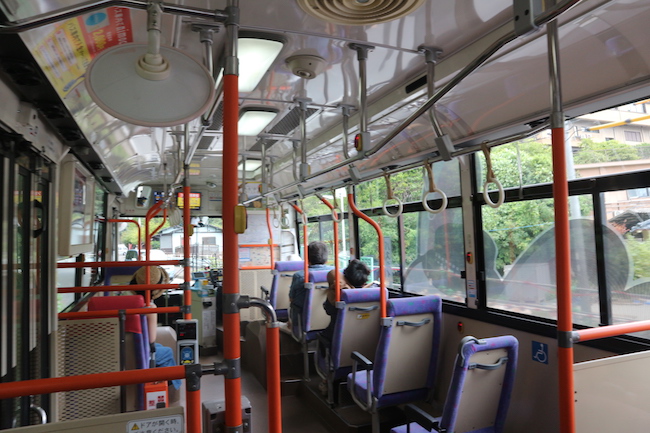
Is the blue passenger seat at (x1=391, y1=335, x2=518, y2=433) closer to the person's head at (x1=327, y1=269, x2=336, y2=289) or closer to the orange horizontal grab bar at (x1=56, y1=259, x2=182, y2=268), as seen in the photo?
the person's head at (x1=327, y1=269, x2=336, y2=289)

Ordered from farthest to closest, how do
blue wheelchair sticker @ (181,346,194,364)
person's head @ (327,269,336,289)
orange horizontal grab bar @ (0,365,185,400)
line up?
1. person's head @ (327,269,336,289)
2. blue wheelchair sticker @ (181,346,194,364)
3. orange horizontal grab bar @ (0,365,185,400)

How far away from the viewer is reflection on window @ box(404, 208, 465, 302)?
400 cm

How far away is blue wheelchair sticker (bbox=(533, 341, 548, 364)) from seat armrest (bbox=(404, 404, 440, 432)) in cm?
84

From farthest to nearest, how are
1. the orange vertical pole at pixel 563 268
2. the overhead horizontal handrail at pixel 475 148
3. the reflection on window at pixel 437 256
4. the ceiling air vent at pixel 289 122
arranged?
the reflection on window at pixel 437 256
the ceiling air vent at pixel 289 122
the overhead horizontal handrail at pixel 475 148
the orange vertical pole at pixel 563 268

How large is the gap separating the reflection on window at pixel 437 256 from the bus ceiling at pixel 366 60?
880mm

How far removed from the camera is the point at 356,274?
455cm

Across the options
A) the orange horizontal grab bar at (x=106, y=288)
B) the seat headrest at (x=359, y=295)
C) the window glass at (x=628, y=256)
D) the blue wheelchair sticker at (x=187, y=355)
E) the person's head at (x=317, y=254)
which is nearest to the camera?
the window glass at (x=628, y=256)

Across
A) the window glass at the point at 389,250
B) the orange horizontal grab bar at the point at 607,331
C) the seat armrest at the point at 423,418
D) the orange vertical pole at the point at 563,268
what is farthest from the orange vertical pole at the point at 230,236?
the window glass at the point at 389,250

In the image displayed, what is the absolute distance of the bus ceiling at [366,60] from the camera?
1683 mm

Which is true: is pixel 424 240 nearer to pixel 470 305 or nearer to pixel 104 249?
pixel 470 305

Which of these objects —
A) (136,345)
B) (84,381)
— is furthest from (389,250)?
(84,381)

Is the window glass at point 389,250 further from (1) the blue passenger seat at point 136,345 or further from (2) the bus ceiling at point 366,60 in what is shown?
(1) the blue passenger seat at point 136,345

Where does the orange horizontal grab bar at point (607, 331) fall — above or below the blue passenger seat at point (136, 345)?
above

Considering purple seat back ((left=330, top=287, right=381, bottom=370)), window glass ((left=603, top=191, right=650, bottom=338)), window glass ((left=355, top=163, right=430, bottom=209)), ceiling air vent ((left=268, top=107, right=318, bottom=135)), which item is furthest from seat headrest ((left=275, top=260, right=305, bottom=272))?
window glass ((left=603, top=191, right=650, bottom=338))
